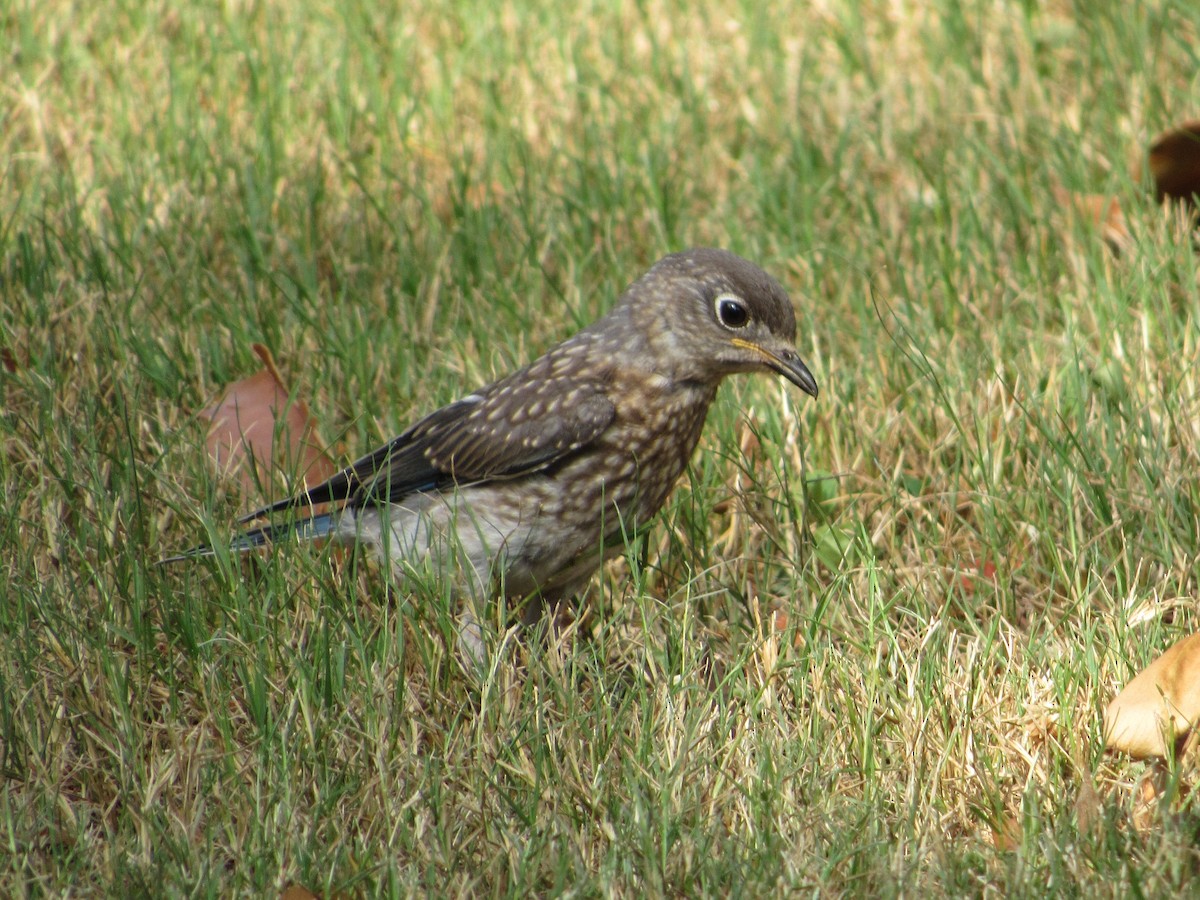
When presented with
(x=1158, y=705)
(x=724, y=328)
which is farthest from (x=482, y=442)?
(x=1158, y=705)

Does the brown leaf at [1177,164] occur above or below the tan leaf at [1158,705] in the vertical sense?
above

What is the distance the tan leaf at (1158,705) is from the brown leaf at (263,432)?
2.30m

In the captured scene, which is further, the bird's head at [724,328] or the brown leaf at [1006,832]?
the bird's head at [724,328]

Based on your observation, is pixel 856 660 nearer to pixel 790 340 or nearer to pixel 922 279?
pixel 790 340

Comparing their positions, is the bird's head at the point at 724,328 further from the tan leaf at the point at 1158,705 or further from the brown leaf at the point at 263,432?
the tan leaf at the point at 1158,705

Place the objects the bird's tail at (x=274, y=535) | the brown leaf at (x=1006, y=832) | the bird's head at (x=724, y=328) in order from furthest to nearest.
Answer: the bird's head at (x=724, y=328) → the bird's tail at (x=274, y=535) → the brown leaf at (x=1006, y=832)

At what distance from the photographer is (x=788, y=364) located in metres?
4.32

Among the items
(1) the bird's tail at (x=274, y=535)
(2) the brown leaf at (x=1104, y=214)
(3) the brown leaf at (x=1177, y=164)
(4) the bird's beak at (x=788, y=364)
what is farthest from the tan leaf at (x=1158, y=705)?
(3) the brown leaf at (x=1177, y=164)

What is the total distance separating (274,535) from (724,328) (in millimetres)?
1354

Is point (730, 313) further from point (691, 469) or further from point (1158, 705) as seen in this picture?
point (1158, 705)

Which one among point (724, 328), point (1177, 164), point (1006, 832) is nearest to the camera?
point (1006, 832)

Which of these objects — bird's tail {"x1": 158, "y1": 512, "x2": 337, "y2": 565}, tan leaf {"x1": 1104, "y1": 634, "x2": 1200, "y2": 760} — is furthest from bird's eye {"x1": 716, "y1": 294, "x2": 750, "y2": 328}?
tan leaf {"x1": 1104, "y1": 634, "x2": 1200, "y2": 760}

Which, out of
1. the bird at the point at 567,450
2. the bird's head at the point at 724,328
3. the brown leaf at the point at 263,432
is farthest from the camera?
the brown leaf at the point at 263,432

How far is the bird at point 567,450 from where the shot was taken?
4.22m
